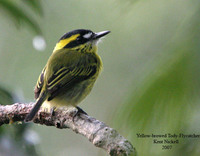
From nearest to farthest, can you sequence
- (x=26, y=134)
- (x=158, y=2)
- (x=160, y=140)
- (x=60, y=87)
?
(x=160, y=140) < (x=158, y=2) < (x=26, y=134) < (x=60, y=87)

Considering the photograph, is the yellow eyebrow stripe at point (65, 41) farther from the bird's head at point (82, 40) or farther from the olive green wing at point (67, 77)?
the olive green wing at point (67, 77)

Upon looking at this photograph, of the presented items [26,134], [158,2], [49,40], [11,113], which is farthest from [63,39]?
[158,2]

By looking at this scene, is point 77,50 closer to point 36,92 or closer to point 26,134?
point 36,92

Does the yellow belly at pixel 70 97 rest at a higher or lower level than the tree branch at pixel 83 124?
higher

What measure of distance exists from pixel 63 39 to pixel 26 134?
1.86 meters

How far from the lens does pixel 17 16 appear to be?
1420 millimetres

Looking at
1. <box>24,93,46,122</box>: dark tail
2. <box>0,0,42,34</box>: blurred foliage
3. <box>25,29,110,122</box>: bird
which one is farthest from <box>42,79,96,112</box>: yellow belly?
<box>0,0,42,34</box>: blurred foliage

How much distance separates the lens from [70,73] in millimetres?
3352

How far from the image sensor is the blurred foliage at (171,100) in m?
0.59

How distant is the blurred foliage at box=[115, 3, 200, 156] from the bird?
2.10 m

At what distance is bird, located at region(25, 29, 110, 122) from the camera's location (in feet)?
10.2

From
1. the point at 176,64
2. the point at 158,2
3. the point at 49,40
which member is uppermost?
the point at 49,40

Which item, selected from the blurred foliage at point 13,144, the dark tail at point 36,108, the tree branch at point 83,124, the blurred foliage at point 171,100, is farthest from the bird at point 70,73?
the blurred foliage at point 171,100

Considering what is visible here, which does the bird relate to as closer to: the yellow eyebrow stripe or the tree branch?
the yellow eyebrow stripe
